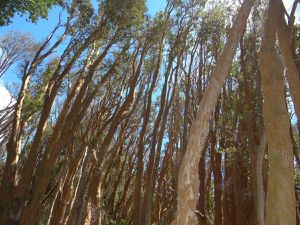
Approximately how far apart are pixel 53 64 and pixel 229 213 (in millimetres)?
10894

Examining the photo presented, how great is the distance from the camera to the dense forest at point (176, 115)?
4.84 m

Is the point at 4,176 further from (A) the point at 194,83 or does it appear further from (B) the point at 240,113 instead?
(A) the point at 194,83

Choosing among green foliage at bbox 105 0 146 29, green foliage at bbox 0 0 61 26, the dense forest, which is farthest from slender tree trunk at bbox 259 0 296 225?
green foliage at bbox 105 0 146 29

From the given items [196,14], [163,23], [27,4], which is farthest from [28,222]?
[196,14]

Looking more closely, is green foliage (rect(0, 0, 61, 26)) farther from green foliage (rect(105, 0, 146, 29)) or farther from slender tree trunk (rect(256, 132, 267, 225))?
slender tree trunk (rect(256, 132, 267, 225))

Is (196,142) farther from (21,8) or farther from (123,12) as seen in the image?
(123,12)

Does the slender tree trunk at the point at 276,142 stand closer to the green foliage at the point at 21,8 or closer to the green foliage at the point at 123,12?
the green foliage at the point at 21,8

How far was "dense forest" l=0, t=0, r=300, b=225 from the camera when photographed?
484cm

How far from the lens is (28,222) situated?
918 cm

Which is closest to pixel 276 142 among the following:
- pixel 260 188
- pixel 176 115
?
pixel 260 188

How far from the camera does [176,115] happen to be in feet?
61.4

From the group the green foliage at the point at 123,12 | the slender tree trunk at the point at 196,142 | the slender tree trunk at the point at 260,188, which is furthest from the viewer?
the green foliage at the point at 123,12

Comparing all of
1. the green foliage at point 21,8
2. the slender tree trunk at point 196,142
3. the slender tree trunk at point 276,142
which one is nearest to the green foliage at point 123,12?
the green foliage at point 21,8

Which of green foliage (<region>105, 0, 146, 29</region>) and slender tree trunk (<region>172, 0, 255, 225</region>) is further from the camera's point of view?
green foliage (<region>105, 0, 146, 29</region>)
